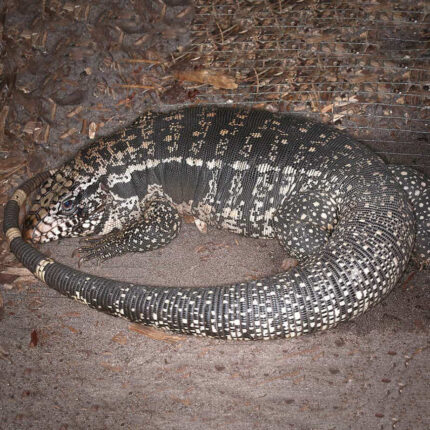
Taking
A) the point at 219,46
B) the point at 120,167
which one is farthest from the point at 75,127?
the point at 219,46

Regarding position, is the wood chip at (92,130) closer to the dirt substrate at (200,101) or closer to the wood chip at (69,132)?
the dirt substrate at (200,101)

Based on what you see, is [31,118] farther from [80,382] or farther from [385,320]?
[385,320]

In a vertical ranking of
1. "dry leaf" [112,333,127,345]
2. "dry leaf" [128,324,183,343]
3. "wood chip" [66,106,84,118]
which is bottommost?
"dry leaf" [112,333,127,345]

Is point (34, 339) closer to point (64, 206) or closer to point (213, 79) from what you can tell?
point (64, 206)

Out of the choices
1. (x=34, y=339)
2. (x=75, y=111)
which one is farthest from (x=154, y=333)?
(x=75, y=111)

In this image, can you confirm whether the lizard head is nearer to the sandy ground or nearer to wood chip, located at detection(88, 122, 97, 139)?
the sandy ground

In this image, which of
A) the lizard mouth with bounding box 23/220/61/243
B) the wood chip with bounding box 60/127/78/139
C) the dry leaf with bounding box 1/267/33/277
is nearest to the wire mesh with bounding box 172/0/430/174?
the wood chip with bounding box 60/127/78/139

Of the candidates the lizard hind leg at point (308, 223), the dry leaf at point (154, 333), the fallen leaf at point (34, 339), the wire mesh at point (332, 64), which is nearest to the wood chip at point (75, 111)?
the wire mesh at point (332, 64)

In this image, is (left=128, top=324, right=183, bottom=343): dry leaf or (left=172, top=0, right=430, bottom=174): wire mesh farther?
(left=172, top=0, right=430, bottom=174): wire mesh
